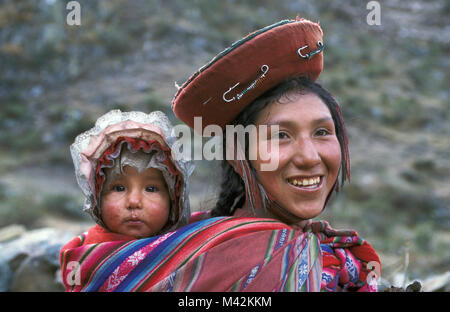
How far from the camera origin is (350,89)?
1512 cm

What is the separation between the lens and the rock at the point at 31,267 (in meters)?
3.65

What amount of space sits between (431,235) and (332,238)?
6.46 m

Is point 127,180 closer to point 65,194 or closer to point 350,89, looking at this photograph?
point 65,194

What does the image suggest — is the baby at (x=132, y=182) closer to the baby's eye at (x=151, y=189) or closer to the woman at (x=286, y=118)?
the baby's eye at (x=151, y=189)

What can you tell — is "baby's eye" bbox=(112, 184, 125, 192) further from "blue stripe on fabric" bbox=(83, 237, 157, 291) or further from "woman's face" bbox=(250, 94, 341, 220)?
"woman's face" bbox=(250, 94, 341, 220)

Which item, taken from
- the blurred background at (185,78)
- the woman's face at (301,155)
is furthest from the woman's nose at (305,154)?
the blurred background at (185,78)

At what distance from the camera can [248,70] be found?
1.95m

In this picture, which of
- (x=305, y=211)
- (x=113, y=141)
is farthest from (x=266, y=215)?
(x=113, y=141)

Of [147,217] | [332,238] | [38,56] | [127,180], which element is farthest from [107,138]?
[38,56]

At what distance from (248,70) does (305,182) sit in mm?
545

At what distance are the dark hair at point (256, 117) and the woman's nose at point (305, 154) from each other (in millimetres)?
241

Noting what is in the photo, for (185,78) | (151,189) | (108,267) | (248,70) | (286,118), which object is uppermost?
(185,78)

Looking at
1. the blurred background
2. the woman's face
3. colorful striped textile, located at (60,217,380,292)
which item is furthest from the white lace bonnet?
the blurred background

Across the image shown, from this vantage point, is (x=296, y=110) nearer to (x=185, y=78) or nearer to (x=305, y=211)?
(x=305, y=211)
